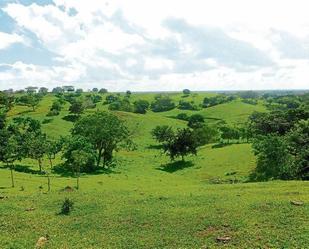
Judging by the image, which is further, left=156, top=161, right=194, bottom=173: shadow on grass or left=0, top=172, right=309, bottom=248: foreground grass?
left=156, top=161, right=194, bottom=173: shadow on grass

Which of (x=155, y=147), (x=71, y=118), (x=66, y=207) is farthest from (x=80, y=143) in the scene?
(x=71, y=118)

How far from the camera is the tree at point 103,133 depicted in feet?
298

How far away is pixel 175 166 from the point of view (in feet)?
314

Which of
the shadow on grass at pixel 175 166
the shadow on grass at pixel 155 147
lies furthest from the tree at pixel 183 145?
the shadow on grass at pixel 155 147

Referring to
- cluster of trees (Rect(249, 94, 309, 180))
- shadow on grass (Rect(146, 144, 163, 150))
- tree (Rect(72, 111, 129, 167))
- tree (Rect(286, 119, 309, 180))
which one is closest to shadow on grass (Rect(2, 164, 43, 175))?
tree (Rect(72, 111, 129, 167))

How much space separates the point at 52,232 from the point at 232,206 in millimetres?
17199

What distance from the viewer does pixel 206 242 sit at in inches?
1409

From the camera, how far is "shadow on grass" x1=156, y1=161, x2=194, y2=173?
92.8m

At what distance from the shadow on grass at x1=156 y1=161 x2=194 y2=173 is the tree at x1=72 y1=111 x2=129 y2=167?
10782 millimetres

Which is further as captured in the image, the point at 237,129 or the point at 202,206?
the point at 237,129

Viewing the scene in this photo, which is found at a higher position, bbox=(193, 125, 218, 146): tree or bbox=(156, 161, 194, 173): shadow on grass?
bbox=(193, 125, 218, 146): tree

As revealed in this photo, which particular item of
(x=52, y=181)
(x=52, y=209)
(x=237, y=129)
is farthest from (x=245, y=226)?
(x=237, y=129)

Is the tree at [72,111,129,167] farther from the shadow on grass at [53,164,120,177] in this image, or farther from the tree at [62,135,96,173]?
the tree at [62,135,96,173]

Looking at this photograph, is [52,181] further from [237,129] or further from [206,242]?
[237,129]
